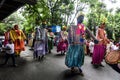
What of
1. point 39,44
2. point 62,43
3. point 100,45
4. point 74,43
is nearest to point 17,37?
point 39,44

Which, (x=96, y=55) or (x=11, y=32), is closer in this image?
(x=96, y=55)

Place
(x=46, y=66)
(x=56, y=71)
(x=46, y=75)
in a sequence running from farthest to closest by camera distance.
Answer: (x=46, y=66)
(x=56, y=71)
(x=46, y=75)

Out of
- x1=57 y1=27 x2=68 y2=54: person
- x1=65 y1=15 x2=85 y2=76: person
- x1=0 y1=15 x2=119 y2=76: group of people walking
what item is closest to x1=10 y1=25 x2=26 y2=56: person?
x1=0 y1=15 x2=119 y2=76: group of people walking

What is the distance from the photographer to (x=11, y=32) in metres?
11.9

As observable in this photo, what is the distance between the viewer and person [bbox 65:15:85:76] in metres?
8.80

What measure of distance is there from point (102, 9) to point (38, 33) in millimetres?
24824

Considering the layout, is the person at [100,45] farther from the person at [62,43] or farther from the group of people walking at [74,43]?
the person at [62,43]

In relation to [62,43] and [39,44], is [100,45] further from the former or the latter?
[62,43]

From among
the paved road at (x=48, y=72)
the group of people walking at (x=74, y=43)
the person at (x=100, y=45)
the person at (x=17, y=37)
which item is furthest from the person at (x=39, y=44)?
the person at (x=100, y=45)

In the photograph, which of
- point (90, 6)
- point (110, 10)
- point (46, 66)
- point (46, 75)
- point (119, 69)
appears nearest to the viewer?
point (119, 69)

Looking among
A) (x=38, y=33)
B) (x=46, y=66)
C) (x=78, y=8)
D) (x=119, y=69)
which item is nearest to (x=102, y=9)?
(x=78, y=8)

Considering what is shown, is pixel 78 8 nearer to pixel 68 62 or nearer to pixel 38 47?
pixel 38 47

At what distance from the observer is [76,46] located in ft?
29.0

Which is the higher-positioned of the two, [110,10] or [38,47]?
[110,10]
